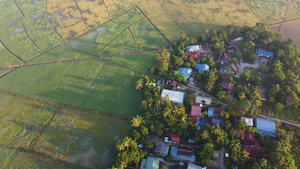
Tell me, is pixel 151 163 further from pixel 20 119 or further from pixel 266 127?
pixel 20 119

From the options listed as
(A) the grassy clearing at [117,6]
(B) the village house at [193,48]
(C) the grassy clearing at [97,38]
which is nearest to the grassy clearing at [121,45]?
(C) the grassy clearing at [97,38]

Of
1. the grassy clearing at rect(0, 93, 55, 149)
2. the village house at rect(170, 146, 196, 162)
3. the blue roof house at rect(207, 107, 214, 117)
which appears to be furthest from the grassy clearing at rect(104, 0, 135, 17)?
the village house at rect(170, 146, 196, 162)

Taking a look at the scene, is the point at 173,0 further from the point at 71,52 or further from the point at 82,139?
the point at 82,139

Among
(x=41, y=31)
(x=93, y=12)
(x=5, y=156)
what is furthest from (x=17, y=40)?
(x=5, y=156)

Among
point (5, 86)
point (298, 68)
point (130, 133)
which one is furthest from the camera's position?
point (5, 86)

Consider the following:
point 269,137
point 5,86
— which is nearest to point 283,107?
point 269,137

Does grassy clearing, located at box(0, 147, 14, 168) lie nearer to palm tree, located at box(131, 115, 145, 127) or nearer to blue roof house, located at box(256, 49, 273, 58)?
palm tree, located at box(131, 115, 145, 127)
